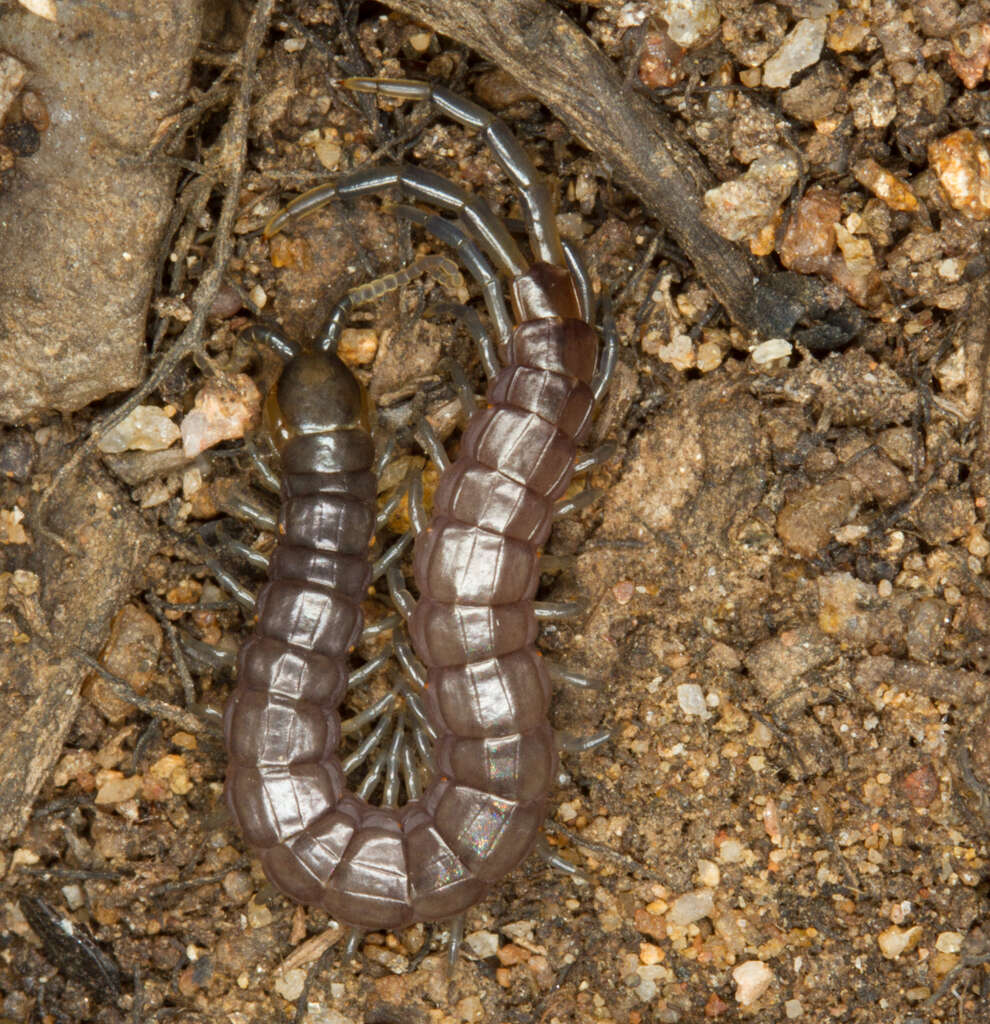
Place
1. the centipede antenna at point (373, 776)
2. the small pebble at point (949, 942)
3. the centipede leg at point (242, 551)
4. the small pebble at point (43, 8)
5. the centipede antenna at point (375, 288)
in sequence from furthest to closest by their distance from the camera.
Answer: the centipede antenna at point (373, 776), the centipede leg at point (242, 551), the centipede antenna at point (375, 288), the small pebble at point (949, 942), the small pebble at point (43, 8)

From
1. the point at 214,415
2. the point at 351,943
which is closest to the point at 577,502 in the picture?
the point at 214,415

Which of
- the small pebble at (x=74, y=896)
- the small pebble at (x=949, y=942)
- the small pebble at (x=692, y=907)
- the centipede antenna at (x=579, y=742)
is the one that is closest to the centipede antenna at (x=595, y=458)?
the centipede antenna at (x=579, y=742)

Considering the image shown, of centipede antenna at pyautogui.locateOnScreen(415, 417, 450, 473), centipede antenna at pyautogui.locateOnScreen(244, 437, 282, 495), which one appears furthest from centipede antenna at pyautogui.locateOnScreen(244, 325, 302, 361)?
centipede antenna at pyautogui.locateOnScreen(415, 417, 450, 473)

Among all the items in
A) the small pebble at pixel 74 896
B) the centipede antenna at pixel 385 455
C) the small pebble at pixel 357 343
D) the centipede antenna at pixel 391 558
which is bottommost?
the small pebble at pixel 74 896

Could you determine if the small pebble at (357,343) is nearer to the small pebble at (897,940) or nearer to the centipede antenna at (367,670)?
the centipede antenna at (367,670)

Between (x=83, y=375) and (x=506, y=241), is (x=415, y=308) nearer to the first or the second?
(x=506, y=241)

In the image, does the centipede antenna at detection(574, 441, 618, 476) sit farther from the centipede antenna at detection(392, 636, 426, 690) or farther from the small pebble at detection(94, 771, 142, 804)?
the small pebble at detection(94, 771, 142, 804)

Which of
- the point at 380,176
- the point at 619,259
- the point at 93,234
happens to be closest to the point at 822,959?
the point at 619,259
